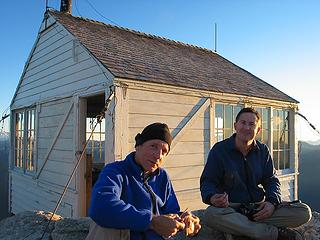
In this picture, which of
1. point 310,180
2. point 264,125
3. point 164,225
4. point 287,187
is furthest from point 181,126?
point 310,180

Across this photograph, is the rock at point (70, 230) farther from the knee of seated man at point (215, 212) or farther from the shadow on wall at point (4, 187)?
the shadow on wall at point (4, 187)

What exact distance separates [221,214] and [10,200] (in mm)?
8505

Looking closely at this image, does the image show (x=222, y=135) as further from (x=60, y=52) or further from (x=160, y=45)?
(x=60, y=52)

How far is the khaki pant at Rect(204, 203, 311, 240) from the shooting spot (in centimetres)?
311

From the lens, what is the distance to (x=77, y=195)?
20.7 ft

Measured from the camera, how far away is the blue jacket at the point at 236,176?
11.1 feet

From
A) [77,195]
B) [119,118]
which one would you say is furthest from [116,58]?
[77,195]

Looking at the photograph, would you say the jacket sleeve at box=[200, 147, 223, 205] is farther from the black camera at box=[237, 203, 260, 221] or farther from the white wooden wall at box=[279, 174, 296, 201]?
the white wooden wall at box=[279, 174, 296, 201]

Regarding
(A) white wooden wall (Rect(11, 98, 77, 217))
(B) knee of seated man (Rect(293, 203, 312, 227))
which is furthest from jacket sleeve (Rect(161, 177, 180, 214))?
(A) white wooden wall (Rect(11, 98, 77, 217))

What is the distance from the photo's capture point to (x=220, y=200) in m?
3.13

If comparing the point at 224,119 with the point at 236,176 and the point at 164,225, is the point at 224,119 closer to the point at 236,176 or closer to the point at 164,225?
the point at 236,176

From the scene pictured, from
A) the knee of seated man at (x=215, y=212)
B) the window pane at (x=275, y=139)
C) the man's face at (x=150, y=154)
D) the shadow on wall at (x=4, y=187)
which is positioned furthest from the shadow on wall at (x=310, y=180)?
the shadow on wall at (x=4, y=187)

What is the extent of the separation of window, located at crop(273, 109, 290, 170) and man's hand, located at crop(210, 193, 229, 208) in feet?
20.1

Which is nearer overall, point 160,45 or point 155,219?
point 155,219
